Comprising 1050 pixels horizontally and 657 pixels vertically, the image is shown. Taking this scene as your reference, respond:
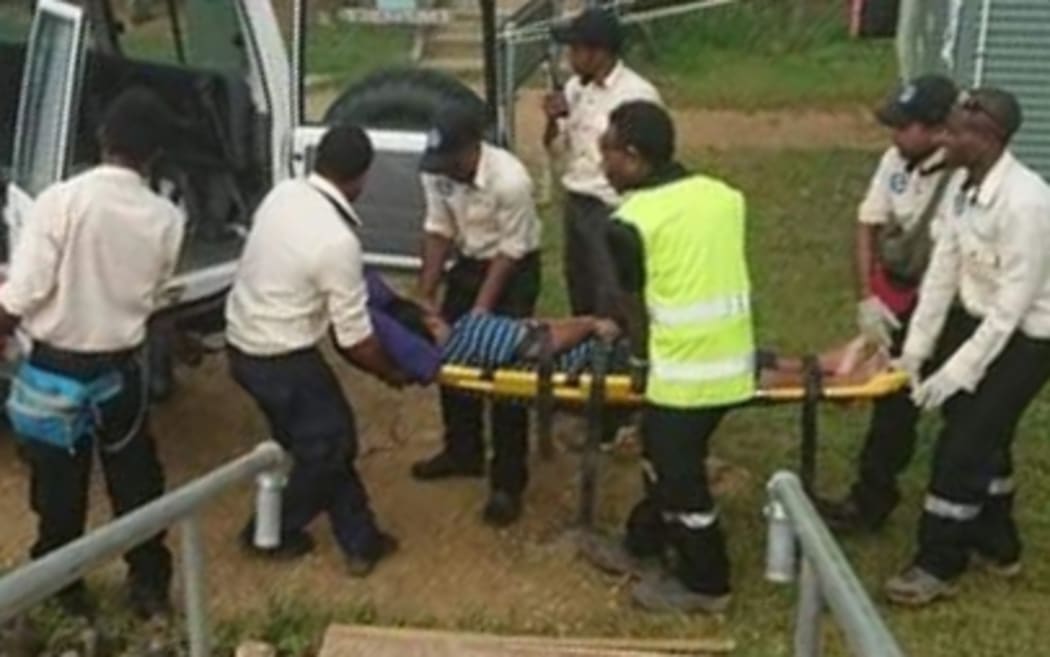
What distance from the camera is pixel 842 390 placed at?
6.57 meters

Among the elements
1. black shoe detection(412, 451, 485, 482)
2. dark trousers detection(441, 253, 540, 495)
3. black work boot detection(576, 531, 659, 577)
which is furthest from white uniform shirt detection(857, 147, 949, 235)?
black shoe detection(412, 451, 485, 482)

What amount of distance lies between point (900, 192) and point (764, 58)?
10494 millimetres

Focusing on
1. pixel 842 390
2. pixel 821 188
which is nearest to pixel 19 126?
pixel 842 390

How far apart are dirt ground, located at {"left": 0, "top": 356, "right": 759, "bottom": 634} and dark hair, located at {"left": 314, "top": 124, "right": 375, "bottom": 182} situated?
1.18 meters

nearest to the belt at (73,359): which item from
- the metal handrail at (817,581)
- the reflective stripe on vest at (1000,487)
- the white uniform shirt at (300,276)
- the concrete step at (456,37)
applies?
the white uniform shirt at (300,276)

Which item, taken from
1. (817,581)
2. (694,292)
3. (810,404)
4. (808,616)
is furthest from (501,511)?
(817,581)

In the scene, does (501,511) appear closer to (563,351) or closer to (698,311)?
(563,351)

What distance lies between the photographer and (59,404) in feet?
20.3

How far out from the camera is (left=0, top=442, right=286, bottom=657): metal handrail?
393 cm

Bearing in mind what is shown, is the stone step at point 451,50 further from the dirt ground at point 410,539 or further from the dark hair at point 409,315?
the dark hair at point 409,315

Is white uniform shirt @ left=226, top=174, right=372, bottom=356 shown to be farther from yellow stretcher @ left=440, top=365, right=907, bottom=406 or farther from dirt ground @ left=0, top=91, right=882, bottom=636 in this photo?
dirt ground @ left=0, top=91, right=882, bottom=636

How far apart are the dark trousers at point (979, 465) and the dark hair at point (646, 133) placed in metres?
1.11

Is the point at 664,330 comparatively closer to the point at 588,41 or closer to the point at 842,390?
the point at 842,390

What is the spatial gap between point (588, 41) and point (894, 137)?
128 cm
